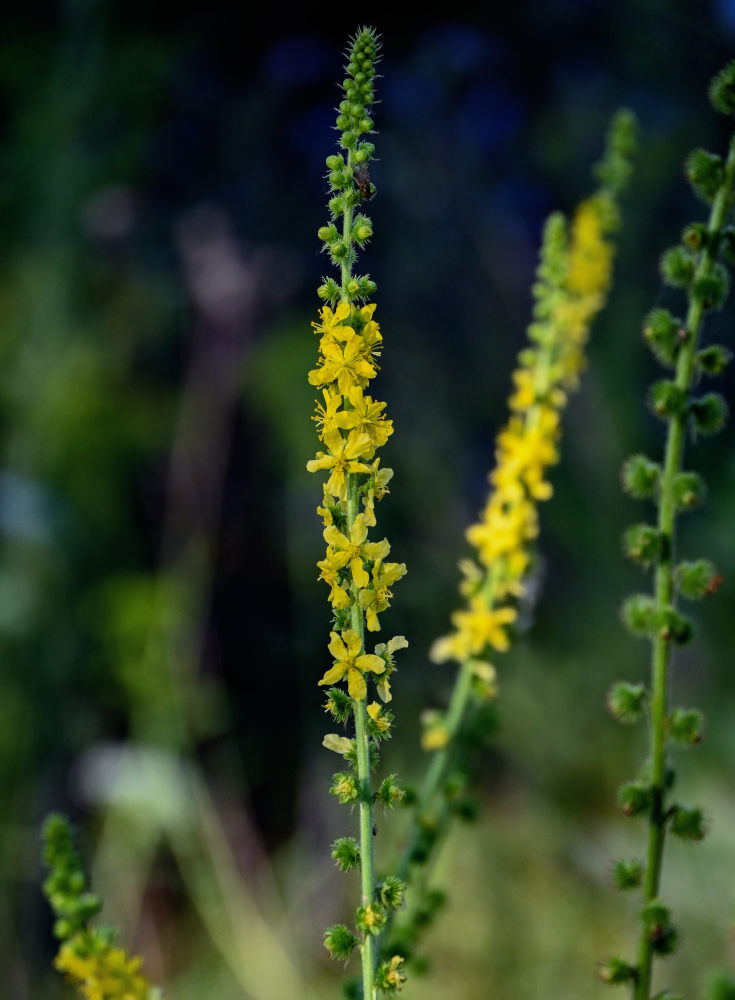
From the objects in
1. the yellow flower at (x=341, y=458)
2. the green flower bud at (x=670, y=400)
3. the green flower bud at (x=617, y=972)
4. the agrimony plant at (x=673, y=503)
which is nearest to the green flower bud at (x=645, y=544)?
the agrimony plant at (x=673, y=503)

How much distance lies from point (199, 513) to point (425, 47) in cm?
383

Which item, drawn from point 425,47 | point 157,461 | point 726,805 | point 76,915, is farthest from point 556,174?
point 76,915

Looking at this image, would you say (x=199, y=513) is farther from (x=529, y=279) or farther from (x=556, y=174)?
(x=556, y=174)

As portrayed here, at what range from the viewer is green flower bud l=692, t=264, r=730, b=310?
1.52 meters

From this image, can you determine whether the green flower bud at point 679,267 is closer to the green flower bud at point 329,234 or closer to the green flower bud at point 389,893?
the green flower bud at point 329,234

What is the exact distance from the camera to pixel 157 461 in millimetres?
6625

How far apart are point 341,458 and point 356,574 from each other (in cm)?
16

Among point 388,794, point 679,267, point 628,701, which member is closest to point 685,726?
point 628,701

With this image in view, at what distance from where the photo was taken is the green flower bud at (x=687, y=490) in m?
1.52

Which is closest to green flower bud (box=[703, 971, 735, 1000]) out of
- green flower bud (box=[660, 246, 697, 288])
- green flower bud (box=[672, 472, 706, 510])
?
green flower bud (box=[672, 472, 706, 510])

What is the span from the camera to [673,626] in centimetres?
151

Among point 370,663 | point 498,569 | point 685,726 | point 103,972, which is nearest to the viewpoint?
point 370,663

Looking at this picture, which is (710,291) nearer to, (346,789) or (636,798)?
(636,798)

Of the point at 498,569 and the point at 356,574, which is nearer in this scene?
the point at 356,574
